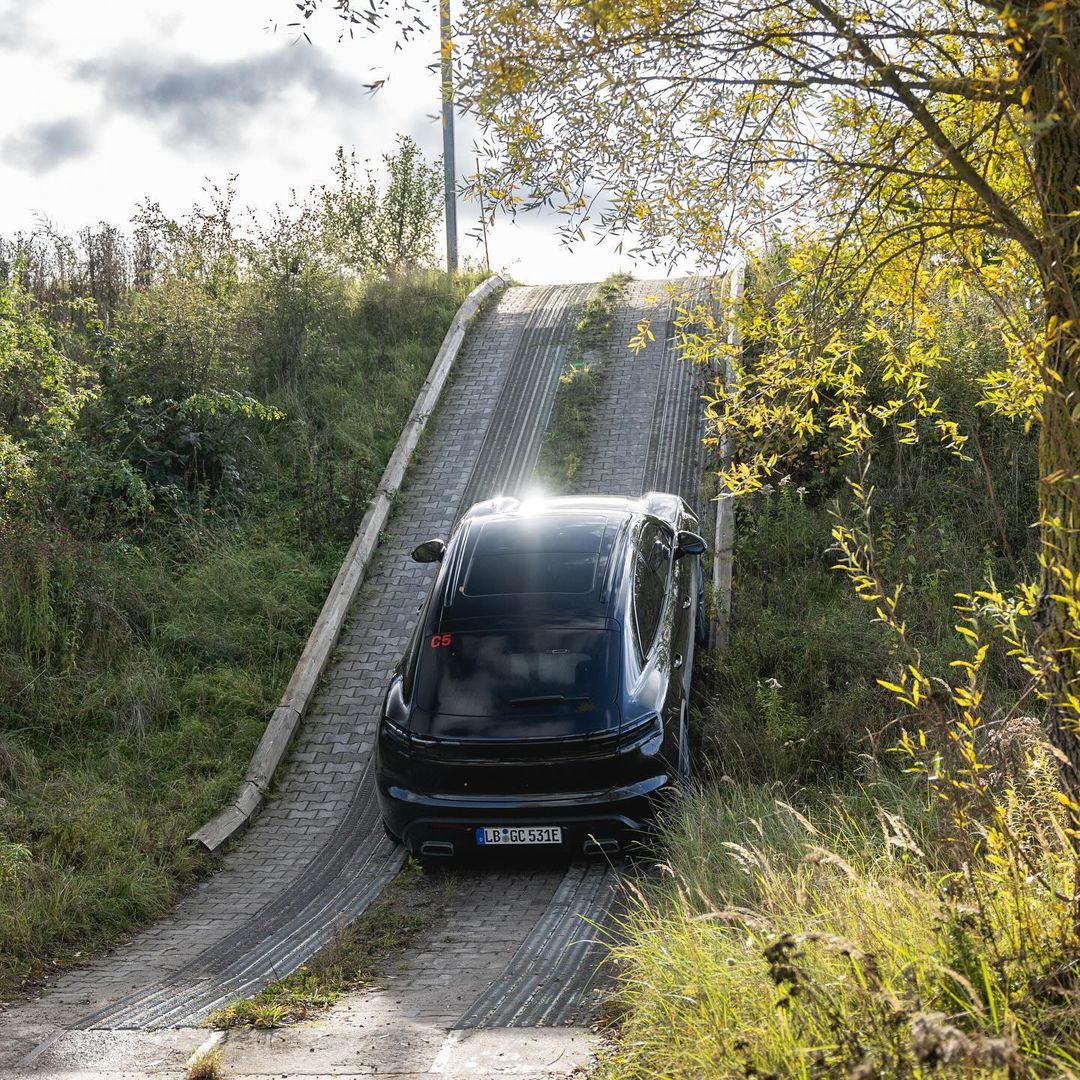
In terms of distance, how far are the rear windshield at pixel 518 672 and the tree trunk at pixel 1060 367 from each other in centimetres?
357

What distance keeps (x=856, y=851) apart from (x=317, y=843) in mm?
4745

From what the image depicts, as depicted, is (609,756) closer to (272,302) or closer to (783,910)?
(783,910)

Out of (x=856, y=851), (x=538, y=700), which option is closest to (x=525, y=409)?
(x=538, y=700)

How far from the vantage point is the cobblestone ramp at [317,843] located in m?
6.39

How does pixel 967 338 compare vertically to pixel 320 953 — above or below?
above

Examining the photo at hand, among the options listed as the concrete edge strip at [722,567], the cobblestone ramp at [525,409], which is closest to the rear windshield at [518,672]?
the concrete edge strip at [722,567]

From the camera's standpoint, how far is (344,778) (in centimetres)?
1001

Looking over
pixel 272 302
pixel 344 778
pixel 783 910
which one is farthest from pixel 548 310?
pixel 783 910


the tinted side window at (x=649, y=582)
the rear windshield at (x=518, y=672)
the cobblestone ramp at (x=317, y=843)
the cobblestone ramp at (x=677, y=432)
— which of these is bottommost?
the cobblestone ramp at (x=317, y=843)

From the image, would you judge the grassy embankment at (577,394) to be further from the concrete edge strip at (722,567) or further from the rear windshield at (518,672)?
the rear windshield at (518,672)

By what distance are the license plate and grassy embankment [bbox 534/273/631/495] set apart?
24.1ft

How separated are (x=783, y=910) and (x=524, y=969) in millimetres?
1894

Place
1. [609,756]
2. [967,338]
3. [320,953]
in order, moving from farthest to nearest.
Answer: [967,338] < [609,756] < [320,953]

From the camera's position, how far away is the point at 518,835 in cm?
763
